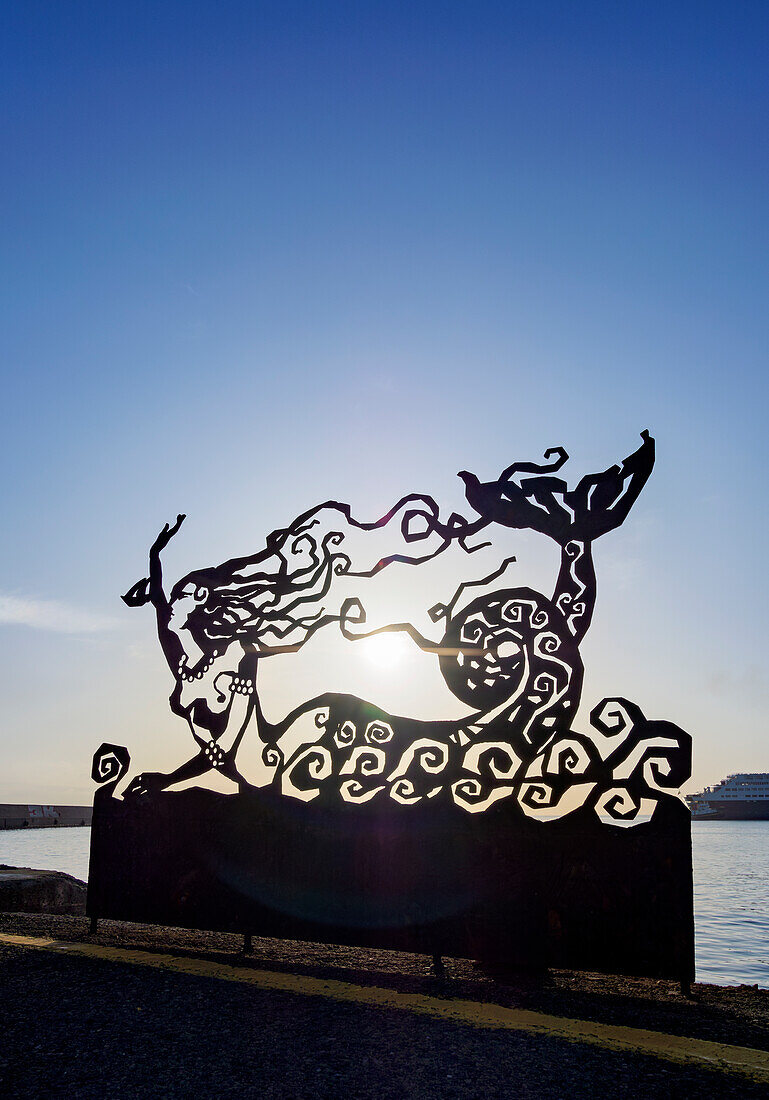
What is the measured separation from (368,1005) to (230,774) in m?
2.47

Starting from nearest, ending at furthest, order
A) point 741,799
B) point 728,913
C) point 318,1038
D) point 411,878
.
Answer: point 318,1038 < point 411,878 < point 728,913 < point 741,799

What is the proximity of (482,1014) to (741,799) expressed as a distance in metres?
85.2

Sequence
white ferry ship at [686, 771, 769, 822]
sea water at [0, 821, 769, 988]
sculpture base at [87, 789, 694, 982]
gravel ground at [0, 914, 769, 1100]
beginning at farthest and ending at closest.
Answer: white ferry ship at [686, 771, 769, 822]
sea water at [0, 821, 769, 988]
sculpture base at [87, 789, 694, 982]
gravel ground at [0, 914, 769, 1100]

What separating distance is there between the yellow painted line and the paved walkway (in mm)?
13

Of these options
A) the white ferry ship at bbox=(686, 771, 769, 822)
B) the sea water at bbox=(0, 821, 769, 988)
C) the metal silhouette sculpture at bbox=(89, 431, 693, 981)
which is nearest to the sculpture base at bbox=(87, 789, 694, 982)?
the metal silhouette sculpture at bbox=(89, 431, 693, 981)

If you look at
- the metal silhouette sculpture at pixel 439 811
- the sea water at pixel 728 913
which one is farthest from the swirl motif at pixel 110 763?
the sea water at pixel 728 913

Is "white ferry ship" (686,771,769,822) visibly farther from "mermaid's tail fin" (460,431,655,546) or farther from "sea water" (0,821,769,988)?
"mermaid's tail fin" (460,431,655,546)

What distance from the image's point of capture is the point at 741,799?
7950cm

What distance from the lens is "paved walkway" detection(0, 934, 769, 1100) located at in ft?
11.1

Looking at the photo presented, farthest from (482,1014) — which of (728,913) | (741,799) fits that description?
(741,799)

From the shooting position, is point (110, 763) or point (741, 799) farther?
point (741, 799)

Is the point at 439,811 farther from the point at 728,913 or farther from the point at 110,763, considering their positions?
the point at 728,913

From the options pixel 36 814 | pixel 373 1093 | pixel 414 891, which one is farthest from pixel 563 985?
pixel 36 814

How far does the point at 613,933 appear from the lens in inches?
199
